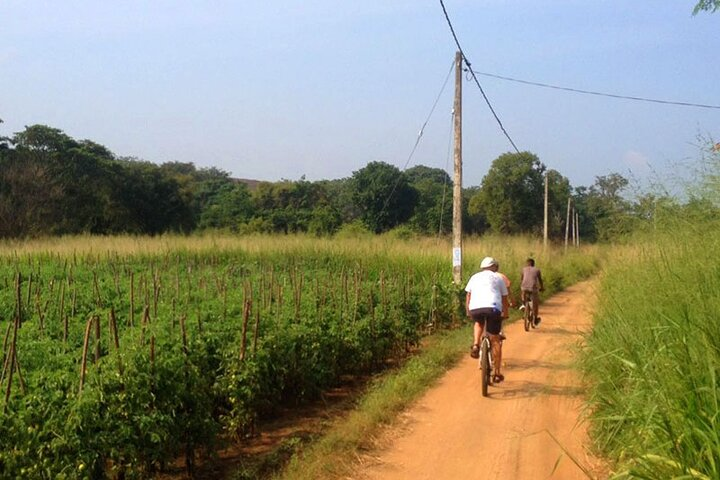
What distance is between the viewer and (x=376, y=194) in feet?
138

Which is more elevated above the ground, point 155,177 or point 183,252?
point 155,177

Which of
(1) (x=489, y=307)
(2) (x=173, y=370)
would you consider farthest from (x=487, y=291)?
(2) (x=173, y=370)

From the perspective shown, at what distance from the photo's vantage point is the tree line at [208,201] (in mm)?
33594

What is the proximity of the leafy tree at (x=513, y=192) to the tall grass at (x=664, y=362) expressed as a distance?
34.5 metres

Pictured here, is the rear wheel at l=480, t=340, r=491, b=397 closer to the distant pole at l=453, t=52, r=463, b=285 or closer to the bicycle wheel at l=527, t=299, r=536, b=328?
the bicycle wheel at l=527, t=299, r=536, b=328

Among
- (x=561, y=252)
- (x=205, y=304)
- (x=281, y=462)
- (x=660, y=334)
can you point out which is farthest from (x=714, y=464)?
(x=561, y=252)

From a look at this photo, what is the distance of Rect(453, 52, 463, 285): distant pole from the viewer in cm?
1658

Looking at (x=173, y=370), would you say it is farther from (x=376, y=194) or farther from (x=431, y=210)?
(x=431, y=210)

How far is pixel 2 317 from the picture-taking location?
12.0m

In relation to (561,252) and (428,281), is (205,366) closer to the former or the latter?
(428,281)

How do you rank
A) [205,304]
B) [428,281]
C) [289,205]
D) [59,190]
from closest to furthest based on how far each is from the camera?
[205,304] → [428,281] → [59,190] → [289,205]

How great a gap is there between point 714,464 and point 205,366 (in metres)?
5.08

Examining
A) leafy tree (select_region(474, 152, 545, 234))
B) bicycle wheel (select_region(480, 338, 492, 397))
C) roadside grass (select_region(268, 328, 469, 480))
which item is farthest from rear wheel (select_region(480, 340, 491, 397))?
leafy tree (select_region(474, 152, 545, 234))

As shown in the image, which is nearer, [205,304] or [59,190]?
[205,304]
